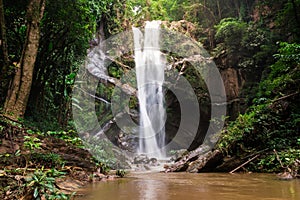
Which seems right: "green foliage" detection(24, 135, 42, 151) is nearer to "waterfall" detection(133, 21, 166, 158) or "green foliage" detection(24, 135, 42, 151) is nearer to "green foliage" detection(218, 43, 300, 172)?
"green foliage" detection(218, 43, 300, 172)

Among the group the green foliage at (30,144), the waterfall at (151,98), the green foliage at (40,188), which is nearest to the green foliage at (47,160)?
the green foliage at (30,144)

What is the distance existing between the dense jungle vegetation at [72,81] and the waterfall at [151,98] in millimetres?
1908

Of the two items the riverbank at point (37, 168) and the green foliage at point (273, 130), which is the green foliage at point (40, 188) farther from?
the green foliage at point (273, 130)

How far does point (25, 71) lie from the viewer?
19.1 feet

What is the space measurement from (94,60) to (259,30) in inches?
371

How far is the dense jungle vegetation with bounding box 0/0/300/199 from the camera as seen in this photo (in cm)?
398

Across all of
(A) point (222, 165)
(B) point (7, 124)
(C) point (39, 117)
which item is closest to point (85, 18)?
(C) point (39, 117)

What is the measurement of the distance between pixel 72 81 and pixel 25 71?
17.0 ft

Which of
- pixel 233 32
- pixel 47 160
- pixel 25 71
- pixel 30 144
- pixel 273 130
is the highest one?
pixel 233 32

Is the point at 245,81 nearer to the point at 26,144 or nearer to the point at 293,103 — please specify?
the point at 293,103

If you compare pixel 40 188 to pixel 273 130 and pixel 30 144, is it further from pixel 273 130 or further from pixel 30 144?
pixel 273 130

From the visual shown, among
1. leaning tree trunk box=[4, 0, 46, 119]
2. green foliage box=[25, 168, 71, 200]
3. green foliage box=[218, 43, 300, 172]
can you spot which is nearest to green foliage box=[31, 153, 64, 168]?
green foliage box=[25, 168, 71, 200]

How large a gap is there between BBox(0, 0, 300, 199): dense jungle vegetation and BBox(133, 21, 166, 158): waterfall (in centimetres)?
191

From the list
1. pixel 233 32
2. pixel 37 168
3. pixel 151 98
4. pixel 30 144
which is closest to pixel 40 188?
pixel 37 168
